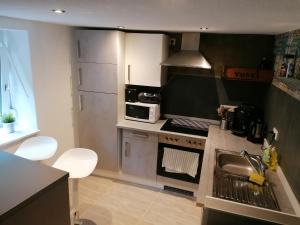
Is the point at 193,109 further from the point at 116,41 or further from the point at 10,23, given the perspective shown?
the point at 10,23

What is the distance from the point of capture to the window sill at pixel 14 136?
7.08ft

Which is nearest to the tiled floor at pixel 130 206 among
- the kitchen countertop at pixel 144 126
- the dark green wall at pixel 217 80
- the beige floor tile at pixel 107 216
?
the beige floor tile at pixel 107 216

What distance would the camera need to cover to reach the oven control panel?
2.69 meters

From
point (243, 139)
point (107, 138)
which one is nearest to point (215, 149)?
point (243, 139)

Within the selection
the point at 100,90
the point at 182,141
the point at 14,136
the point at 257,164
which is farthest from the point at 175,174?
the point at 14,136

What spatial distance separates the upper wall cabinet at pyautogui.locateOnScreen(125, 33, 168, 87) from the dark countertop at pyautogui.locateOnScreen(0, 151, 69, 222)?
2.00 m

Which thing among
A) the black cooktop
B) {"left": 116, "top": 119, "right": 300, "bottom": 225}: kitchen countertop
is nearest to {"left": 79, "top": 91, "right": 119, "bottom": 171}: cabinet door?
the black cooktop

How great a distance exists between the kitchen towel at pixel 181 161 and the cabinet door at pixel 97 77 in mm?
1084

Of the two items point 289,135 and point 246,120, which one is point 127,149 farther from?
point 289,135

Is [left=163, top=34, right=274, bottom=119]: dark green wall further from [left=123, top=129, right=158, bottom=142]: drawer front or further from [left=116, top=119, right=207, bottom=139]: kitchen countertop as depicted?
[left=123, top=129, right=158, bottom=142]: drawer front

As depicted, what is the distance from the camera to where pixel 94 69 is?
9.52 feet

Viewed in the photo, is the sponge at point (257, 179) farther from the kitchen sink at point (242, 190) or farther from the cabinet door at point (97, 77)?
the cabinet door at point (97, 77)

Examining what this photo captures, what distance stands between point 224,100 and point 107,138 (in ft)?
5.49

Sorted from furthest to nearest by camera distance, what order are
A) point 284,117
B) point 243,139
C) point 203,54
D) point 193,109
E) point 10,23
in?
point 193,109, point 203,54, point 243,139, point 10,23, point 284,117
